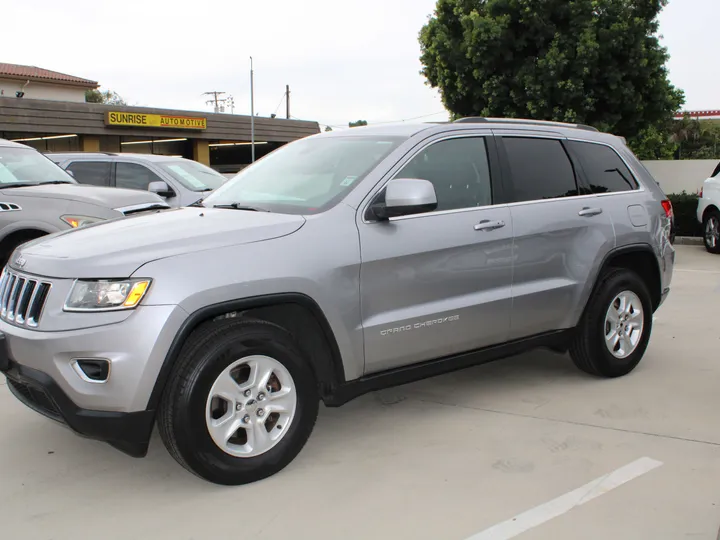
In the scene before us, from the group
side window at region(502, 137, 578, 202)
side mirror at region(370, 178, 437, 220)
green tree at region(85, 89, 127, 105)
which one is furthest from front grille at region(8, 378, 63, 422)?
green tree at region(85, 89, 127, 105)

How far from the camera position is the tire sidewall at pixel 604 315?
17.0ft

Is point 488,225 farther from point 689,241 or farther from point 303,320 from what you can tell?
point 689,241

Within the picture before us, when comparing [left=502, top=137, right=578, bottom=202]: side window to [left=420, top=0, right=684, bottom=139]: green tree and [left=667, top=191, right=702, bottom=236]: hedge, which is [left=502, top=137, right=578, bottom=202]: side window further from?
[left=420, top=0, right=684, bottom=139]: green tree

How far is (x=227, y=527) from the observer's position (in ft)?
10.8

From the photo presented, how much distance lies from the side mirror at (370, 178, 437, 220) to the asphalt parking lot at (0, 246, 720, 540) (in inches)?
51.6

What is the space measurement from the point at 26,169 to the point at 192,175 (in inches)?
126

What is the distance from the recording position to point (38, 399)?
11.7ft

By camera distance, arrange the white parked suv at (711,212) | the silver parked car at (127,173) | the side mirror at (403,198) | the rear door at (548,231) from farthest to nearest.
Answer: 1. the white parked suv at (711,212)
2. the silver parked car at (127,173)
3. the rear door at (548,231)
4. the side mirror at (403,198)

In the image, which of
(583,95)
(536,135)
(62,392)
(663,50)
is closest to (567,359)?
(536,135)

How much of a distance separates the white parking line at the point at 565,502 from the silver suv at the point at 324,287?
1.09 m

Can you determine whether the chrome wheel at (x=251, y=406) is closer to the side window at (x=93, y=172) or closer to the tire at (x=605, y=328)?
the tire at (x=605, y=328)

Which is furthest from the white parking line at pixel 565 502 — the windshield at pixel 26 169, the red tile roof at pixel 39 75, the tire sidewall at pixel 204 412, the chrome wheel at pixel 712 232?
the red tile roof at pixel 39 75

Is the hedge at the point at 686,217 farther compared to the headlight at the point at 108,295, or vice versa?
the hedge at the point at 686,217

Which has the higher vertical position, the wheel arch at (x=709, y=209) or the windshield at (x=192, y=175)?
the windshield at (x=192, y=175)
